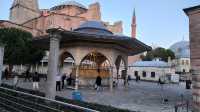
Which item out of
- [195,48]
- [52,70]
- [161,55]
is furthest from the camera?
[161,55]

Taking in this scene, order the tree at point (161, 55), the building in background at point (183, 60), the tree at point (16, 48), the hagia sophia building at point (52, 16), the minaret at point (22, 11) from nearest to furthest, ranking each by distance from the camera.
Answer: the tree at point (16, 48) < the hagia sophia building at point (52, 16) < the minaret at point (22, 11) < the tree at point (161, 55) < the building in background at point (183, 60)

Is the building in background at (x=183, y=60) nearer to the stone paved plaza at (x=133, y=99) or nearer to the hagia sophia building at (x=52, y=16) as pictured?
the hagia sophia building at (x=52, y=16)

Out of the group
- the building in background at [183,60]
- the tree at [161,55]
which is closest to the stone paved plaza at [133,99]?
the tree at [161,55]

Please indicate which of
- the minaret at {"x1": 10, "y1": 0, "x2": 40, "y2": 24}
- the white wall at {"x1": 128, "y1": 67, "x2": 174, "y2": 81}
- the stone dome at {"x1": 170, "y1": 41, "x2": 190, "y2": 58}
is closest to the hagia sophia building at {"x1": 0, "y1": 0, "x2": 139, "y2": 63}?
the minaret at {"x1": 10, "y1": 0, "x2": 40, "y2": 24}

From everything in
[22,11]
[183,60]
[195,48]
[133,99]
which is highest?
[22,11]

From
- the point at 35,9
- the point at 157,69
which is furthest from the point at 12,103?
the point at 35,9

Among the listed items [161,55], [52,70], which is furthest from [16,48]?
[161,55]

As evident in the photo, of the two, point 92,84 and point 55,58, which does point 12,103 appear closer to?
point 55,58

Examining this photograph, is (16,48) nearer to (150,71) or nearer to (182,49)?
(150,71)

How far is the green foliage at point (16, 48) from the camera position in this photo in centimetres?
2998

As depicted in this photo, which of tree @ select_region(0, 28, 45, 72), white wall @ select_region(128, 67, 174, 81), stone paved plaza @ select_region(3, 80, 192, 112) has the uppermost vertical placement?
tree @ select_region(0, 28, 45, 72)

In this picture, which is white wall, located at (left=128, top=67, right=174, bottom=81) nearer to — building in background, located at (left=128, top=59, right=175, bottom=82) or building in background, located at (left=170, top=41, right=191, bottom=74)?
building in background, located at (left=128, top=59, right=175, bottom=82)

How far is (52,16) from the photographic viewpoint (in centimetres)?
4847

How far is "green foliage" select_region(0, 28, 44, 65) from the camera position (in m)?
30.0
